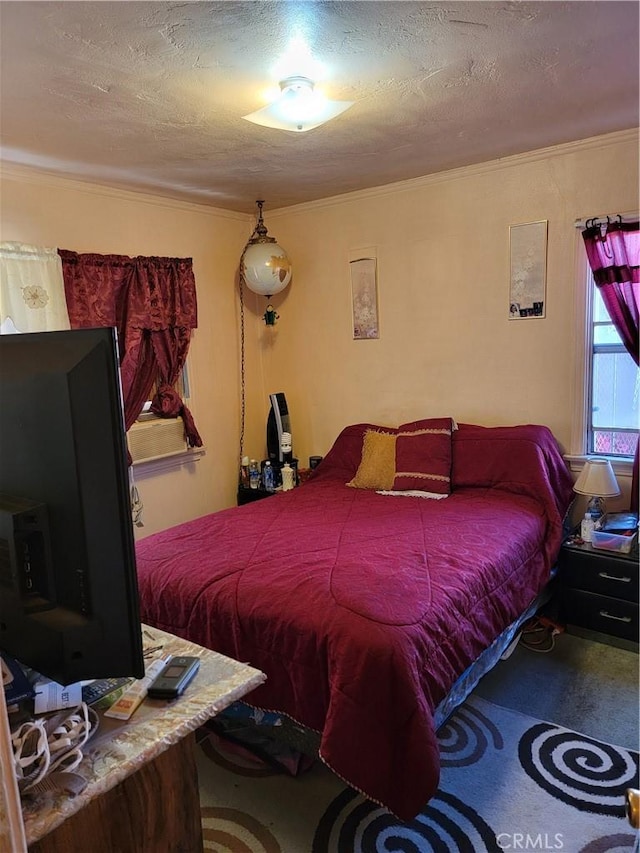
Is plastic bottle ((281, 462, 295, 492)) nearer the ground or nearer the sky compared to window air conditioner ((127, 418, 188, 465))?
nearer the ground

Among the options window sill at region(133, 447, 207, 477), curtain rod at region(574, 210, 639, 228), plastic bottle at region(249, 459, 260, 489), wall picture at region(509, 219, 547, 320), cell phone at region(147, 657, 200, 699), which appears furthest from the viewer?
plastic bottle at region(249, 459, 260, 489)

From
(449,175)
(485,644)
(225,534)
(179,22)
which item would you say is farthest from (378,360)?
(179,22)

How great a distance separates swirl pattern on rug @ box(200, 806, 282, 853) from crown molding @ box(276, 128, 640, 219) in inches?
125

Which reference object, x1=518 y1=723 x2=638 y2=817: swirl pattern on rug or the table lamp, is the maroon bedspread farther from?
x1=518 y1=723 x2=638 y2=817: swirl pattern on rug

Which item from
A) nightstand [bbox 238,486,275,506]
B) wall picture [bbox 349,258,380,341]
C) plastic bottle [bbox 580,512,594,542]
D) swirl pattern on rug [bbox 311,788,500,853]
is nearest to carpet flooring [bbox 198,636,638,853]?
swirl pattern on rug [bbox 311,788,500,853]

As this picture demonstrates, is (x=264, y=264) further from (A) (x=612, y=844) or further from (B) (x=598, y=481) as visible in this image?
(A) (x=612, y=844)

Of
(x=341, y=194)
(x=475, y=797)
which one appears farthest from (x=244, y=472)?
(x=475, y=797)

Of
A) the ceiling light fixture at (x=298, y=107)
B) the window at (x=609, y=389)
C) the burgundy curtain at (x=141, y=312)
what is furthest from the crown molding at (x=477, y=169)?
the ceiling light fixture at (x=298, y=107)

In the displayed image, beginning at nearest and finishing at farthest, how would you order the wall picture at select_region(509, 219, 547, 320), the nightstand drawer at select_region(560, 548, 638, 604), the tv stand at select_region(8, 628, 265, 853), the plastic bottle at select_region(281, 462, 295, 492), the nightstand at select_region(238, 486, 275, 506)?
the tv stand at select_region(8, 628, 265, 853) < the nightstand drawer at select_region(560, 548, 638, 604) < the wall picture at select_region(509, 219, 547, 320) < the plastic bottle at select_region(281, 462, 295, 492) < the nightstand at select_region(238, 486, 275, 506)

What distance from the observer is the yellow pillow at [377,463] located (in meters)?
3.37

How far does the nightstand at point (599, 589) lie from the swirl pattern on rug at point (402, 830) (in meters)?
1.27

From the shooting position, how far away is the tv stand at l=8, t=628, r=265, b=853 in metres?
0.83

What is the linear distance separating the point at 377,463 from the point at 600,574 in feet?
4.24

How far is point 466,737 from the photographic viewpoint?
2166mm
